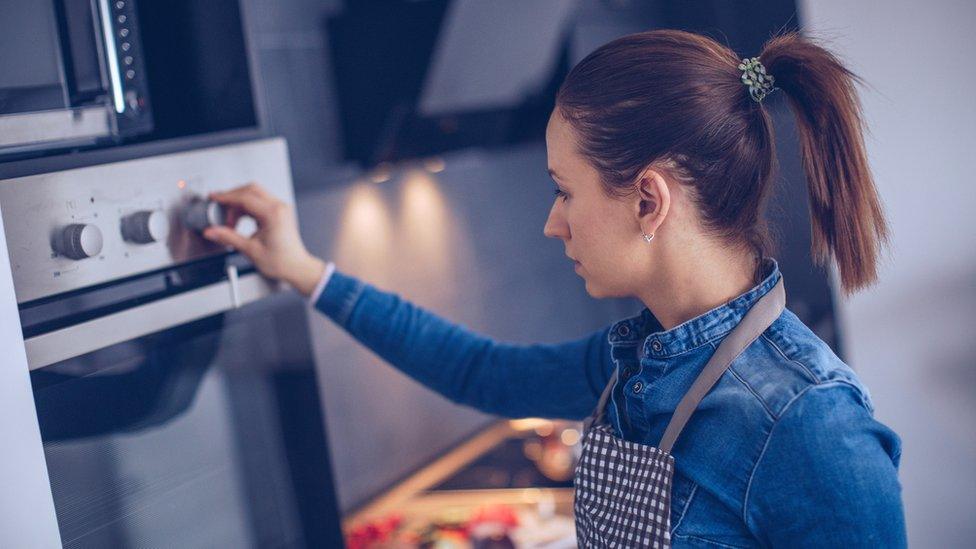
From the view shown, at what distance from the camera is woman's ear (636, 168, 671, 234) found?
0.84 metres

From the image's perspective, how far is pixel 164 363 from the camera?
2.75 feet

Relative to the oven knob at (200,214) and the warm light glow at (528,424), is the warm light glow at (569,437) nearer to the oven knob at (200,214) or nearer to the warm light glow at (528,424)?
the warm light glow at (528,424)

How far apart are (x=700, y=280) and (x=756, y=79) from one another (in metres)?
0.20

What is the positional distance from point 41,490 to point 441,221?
130 centimetres

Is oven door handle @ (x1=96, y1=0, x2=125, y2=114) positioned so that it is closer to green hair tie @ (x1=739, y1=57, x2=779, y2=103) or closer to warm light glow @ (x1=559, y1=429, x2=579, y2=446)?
green hair tie @ (x1=739, y1=57, x2=779, y2=103)

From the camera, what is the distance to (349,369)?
1599 mm

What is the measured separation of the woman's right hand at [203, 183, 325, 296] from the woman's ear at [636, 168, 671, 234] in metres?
0.41

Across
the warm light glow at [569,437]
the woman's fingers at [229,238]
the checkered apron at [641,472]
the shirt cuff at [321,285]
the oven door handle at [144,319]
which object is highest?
the woman's fingers at [229,238]

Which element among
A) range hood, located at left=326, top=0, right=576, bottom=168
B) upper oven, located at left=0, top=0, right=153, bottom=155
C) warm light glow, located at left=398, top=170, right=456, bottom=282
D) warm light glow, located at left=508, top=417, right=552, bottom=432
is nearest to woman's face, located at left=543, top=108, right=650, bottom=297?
upper oven, located at left=0, top=0, right=153, bottom=155

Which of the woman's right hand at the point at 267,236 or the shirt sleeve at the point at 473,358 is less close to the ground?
the woman's right hand at the point at 267,236

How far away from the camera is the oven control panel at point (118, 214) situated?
73 centimetres

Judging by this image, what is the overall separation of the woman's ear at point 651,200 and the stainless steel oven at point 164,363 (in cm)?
41

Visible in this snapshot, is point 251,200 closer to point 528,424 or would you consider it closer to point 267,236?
point 267,236

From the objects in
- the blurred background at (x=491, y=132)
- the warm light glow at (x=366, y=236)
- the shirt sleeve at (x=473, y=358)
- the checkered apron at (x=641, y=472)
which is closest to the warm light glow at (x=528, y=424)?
the blurred background at (x=491, y=132)
